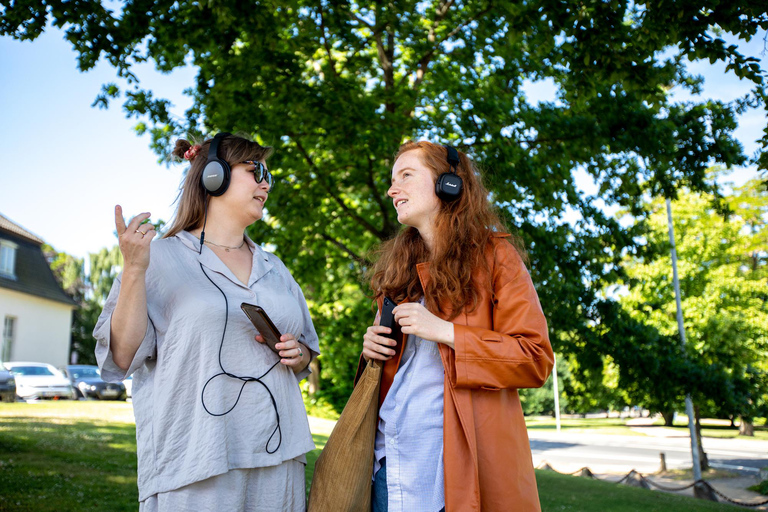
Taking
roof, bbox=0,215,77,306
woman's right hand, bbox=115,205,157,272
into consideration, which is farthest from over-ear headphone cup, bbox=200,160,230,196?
roof, bbox=0,215,77,306

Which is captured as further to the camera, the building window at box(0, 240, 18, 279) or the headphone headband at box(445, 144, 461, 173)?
the building window at box(0, 240, 18, 279)

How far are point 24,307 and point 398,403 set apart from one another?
32832mm

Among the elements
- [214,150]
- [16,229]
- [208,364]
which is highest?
[16,229]

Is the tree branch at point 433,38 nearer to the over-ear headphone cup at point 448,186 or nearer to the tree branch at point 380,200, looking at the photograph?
the tree branch at point 380,200

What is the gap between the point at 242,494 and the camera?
7.83ft

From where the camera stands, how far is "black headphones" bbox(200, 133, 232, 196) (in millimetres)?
2723

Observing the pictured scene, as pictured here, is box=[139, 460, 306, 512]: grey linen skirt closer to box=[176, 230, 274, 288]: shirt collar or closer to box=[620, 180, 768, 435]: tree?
box=[176, 230, 274, 288]: shirt collar

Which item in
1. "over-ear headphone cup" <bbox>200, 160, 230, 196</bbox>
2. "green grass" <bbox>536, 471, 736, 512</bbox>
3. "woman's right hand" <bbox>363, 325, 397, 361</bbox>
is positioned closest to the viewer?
"woman's right hand" <bbox>363, 325, 397, 361</bbox>

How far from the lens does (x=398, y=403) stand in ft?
7.88

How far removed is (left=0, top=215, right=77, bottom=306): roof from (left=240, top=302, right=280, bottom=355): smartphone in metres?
Result: 30.5

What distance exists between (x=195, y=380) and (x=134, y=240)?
0.60 metres

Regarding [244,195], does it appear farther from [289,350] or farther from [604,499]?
[604,499]

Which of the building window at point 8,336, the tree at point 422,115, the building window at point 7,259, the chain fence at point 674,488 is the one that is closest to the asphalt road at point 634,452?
the chain fence at point 674,488

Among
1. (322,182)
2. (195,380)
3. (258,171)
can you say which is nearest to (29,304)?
(322,182)
